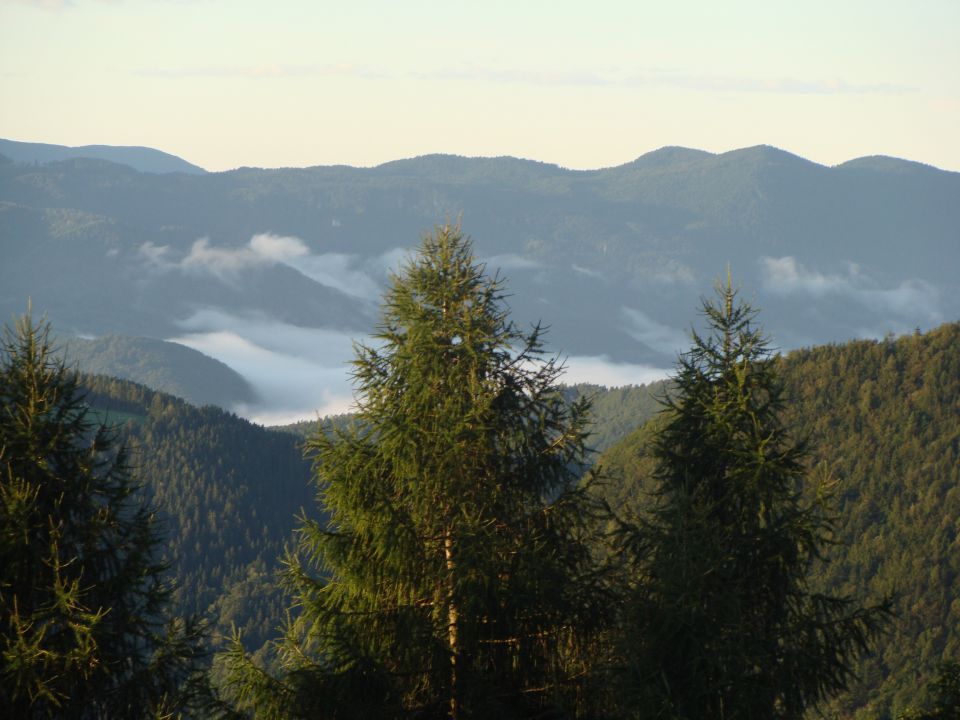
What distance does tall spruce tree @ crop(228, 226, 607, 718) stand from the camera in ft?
60.8

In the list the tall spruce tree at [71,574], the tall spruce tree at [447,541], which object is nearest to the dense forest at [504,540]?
the tall spruce tree at [447,541]

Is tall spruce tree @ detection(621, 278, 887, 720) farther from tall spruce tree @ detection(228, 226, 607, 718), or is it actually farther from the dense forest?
tall spruce tree @ detection(228, 226, 607, 718)

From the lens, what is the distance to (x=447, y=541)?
63.8 ft

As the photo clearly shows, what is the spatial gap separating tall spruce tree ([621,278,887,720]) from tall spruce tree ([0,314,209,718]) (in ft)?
21.7

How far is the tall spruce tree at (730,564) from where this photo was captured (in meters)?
16.8

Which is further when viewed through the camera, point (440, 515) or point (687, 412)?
point (687, 412)

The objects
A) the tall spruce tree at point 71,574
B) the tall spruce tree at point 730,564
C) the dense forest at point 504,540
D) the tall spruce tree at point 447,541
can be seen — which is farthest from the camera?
the tall spruce tree at point 447,541

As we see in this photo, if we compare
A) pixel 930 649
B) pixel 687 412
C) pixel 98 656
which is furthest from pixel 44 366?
pixel 930 649

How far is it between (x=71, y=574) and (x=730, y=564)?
9.60 meters

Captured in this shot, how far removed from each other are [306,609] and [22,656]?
15.3 ft

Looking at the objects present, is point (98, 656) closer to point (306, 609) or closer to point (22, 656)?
point (22, 656)

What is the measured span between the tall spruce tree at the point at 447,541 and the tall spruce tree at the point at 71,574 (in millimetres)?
1819

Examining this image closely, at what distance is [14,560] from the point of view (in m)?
16.7

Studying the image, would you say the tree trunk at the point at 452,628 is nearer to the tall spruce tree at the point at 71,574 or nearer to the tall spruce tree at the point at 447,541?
the tall spruce tree at the point at 447,541
